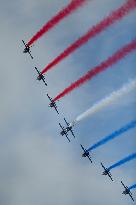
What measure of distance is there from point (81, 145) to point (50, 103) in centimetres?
→ 1016

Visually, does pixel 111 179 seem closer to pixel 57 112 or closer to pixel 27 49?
pixel 57 112

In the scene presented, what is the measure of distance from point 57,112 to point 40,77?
21.7 ft

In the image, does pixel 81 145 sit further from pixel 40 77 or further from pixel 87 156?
pixel 40 77

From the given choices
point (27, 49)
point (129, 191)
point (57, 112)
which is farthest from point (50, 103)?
point (129, 191)

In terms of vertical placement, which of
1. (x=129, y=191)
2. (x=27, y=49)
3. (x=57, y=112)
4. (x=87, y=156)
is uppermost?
(x=27, y=49)

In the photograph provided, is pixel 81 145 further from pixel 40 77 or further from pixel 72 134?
pixel 40 77

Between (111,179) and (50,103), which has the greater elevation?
(50,103)

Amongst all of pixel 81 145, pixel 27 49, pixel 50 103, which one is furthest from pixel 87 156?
pixel 27 49

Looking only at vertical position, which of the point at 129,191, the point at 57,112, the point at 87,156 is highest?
the point at 57,112

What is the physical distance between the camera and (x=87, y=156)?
12162 cm

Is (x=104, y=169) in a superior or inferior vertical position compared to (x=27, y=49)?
inferior

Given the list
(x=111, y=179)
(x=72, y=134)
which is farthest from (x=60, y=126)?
(x=111, y=179)

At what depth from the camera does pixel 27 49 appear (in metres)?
117

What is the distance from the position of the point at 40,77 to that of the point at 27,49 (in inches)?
213
